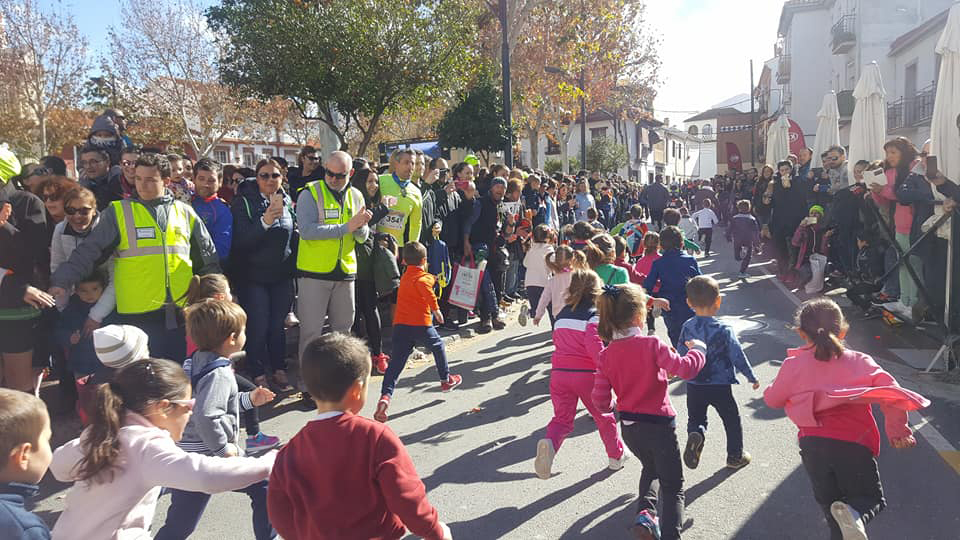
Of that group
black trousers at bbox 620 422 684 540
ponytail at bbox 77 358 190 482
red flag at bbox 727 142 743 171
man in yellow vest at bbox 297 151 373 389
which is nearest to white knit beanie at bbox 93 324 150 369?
ponytail at bbox 77 358 190 482

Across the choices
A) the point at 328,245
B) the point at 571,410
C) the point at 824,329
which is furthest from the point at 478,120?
the point at 824,329

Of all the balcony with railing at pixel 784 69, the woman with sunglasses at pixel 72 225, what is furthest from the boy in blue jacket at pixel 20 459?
the balcony with railing at pixel 784 69

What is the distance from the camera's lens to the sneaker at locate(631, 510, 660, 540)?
3.28 meters

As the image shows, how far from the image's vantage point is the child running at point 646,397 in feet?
11.0

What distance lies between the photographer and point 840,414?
3080mm

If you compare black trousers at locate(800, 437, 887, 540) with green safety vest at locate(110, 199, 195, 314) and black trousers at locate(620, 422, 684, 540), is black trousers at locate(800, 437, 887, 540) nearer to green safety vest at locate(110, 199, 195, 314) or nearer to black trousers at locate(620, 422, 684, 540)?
black trousers at locate(620, 422, 684, 540)

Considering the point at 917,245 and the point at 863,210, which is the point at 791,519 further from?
the point at 863,210

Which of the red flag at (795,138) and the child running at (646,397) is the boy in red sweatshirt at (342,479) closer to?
the child running at (646,397)

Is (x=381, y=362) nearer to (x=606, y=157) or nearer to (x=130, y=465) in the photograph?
(x=130, y=465)

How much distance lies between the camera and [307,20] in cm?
1273

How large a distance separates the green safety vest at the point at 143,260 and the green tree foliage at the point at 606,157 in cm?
4442

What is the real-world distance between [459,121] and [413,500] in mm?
18411

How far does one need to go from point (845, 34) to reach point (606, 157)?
59.9ft

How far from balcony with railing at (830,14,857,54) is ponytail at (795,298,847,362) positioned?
3520 centimetres
